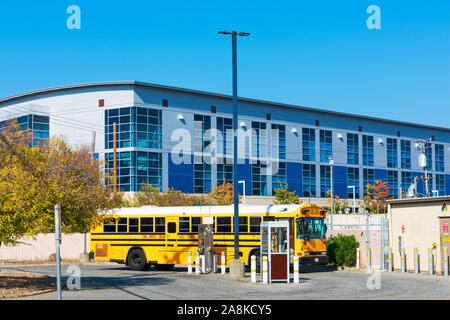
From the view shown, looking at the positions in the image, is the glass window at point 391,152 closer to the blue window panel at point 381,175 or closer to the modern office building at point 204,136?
the modern office building at point 204,136

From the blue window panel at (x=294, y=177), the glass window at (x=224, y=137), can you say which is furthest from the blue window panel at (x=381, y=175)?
the glass window at (x=224, y=137)

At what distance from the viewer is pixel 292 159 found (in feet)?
258

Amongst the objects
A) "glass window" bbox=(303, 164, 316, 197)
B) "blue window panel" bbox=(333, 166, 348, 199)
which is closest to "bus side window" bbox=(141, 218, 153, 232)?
"glass window" bbox=(303, 164, 316, 197)

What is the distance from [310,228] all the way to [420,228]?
5419mm

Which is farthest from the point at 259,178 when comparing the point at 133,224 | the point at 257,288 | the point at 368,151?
the point at 257,288

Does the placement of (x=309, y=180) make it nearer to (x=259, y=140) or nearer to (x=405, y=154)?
(x=259, y=140)

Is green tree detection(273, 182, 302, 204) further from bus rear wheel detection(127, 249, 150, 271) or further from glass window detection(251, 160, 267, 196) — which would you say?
bus rear wheel detection(127, 249, 150, 271)

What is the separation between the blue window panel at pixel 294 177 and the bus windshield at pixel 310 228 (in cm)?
4905

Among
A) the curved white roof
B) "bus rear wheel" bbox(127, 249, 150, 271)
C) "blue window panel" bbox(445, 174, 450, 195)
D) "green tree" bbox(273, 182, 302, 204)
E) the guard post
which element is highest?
"blue window panel" bbox(445, 174, 450, 195)

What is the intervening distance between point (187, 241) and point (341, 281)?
28.7ft

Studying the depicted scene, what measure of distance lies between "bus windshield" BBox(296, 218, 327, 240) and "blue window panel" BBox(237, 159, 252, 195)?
44.2 metres

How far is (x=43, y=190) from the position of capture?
63.3 ft

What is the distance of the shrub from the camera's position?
103 feet

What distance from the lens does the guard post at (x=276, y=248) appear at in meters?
23.7
